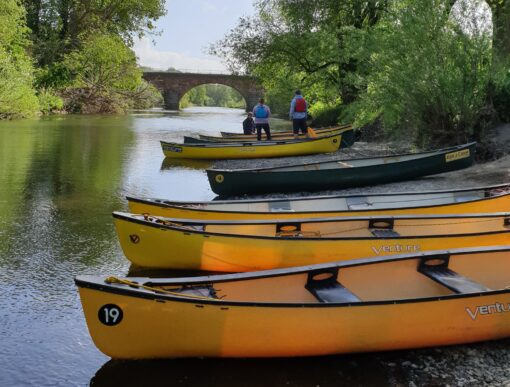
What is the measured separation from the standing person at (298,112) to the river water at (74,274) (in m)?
4.41

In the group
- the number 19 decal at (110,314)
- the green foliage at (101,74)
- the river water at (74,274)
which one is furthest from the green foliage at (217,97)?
the number 19 decal at (110,314)

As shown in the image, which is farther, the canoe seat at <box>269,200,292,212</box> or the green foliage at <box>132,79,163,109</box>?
the green foliage at <box>132,79,163,109</box>

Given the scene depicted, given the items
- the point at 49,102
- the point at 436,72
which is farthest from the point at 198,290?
the point at 49,102

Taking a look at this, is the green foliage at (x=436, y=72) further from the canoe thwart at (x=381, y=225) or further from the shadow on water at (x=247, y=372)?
the shadow on water at (x=247, y=372)

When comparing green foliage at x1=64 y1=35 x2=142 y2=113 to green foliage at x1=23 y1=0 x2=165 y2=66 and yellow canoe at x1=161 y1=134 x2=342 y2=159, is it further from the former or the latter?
yellow canoe at x1=161 y1=134 x2=342 y2=159

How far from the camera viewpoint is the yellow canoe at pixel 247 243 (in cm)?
651

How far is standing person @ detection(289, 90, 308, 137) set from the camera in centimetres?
1902

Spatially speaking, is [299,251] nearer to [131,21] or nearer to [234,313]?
[234,313]

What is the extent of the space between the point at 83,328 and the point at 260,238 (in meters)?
2.24

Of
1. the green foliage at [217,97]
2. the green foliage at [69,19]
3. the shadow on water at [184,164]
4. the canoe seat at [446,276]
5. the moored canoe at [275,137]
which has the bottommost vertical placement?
the shadow on water at [184,164]

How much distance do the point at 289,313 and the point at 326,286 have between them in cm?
85

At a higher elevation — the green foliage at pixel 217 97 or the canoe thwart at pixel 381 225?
the green foliage at pixel 217 97

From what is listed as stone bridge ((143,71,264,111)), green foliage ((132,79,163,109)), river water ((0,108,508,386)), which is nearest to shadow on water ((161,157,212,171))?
river water ((0,108,508,386))

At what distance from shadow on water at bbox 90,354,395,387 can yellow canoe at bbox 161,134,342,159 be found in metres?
13.3
